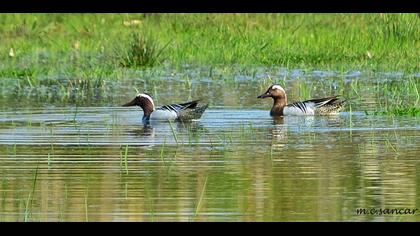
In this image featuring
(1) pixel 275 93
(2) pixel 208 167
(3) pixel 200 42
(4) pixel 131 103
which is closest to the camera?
(2) pixel 208 167

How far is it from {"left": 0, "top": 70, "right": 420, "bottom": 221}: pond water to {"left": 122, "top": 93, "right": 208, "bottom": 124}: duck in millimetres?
123

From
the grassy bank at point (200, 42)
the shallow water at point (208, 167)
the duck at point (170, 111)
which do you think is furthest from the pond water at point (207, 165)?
the grassy bank at point (200, 42)

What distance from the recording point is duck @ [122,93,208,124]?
14.0 metres

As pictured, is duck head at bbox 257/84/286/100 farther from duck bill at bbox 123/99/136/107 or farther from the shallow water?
duck bill at bbox 123/99/136/107

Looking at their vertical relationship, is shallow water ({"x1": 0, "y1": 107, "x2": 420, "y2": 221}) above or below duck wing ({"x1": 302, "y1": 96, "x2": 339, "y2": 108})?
above

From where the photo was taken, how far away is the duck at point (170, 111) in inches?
550

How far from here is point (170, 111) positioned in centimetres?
1416

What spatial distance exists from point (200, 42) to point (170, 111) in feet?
22.0

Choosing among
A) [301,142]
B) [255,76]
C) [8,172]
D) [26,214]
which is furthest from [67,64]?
[26,214]

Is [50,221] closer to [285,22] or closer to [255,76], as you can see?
[255,76]

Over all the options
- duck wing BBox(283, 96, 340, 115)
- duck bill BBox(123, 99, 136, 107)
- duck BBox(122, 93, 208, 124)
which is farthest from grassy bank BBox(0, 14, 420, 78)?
duck wing BBox(283, 96, 340, 115)

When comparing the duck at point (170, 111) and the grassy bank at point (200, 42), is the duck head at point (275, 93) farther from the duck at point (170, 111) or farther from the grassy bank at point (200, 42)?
the grassy bank at point (200, 42)

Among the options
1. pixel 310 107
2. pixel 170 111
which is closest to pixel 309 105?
pixel 310 107

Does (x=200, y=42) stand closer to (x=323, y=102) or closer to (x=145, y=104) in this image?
(x=145, y=104)
